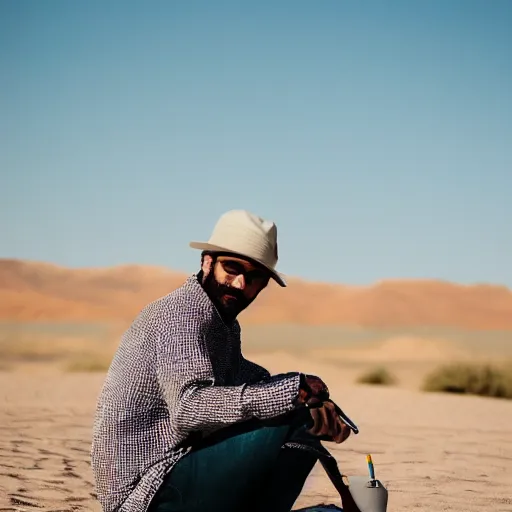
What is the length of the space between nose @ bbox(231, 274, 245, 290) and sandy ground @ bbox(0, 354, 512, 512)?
8.89ft

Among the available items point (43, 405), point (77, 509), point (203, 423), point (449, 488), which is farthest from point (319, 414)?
point (43, 405)

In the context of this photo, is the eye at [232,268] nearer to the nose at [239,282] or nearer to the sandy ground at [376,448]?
the nose at [239,282]

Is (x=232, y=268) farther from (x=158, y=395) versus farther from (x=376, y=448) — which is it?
(x=376, y=448)

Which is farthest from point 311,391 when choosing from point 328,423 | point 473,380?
point 473,380

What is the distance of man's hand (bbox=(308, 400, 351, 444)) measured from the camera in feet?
12.6

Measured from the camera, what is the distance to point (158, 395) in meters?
3.92

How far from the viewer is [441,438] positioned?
11078 millimetres

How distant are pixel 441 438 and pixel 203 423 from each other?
7.82 metres

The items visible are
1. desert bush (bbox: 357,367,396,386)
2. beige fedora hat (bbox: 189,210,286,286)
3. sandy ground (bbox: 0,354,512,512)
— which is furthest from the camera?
desert bush (bbox: 357,367,396,386)

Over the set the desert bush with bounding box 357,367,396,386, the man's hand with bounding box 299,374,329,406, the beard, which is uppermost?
the beard

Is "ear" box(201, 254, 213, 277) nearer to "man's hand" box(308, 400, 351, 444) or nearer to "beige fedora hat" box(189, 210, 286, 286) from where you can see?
"beige fedora hat" box(189, 210, 286, 286)

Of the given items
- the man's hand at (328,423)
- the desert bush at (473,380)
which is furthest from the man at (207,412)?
the desert bush at (473,380)

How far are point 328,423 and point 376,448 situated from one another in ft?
20.8

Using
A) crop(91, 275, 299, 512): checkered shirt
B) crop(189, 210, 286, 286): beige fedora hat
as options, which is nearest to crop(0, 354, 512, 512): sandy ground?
crop(91, 275, 299, 512): checkered shirt
